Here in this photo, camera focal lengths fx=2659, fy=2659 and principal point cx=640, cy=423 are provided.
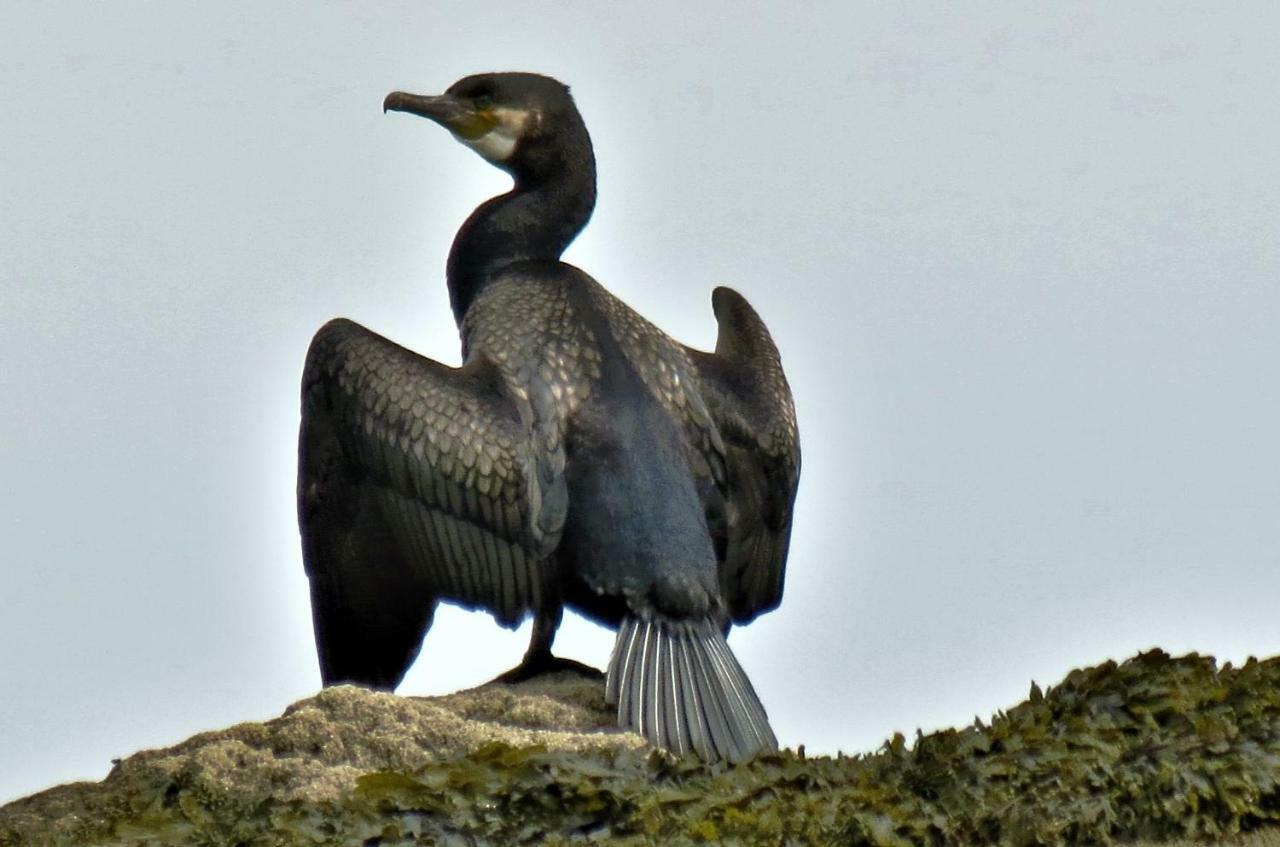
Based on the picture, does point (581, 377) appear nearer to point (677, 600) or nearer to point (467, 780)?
point (677, 600)

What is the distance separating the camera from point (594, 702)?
9.69 meters

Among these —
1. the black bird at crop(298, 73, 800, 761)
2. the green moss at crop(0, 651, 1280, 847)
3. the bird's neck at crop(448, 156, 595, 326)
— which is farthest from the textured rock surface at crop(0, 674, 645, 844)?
the bird's neck at crop(448, 156, 595, 326)

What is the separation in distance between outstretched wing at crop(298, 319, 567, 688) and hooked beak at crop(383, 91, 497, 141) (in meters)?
1.17

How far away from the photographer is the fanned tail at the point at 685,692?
370 inches

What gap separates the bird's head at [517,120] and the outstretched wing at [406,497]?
1076 mm

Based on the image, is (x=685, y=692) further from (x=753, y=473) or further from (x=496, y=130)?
(x=496, y=130)

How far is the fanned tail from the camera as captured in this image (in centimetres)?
941

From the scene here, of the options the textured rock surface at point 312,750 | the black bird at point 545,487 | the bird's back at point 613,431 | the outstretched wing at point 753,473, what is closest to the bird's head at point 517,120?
the black bird at point 545,487

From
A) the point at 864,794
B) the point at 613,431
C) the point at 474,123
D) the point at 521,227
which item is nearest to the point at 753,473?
the point at 613,431

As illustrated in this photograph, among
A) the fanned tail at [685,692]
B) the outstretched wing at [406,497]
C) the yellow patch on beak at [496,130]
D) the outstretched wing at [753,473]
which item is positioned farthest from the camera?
the yellow patch on beak at [496,130]

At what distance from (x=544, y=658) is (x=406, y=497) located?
816 millimetres

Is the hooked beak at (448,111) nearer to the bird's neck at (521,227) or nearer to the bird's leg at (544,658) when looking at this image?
the bird's neck at (521,227)

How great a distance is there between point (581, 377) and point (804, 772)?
2.45 meters

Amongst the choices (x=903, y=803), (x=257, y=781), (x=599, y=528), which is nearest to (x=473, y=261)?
(x=599, y=528)
